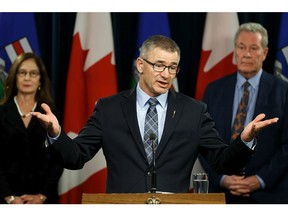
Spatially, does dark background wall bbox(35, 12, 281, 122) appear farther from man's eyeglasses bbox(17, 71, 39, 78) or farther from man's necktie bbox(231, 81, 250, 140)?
man's necktie bbox(231, 81, 250, 140)

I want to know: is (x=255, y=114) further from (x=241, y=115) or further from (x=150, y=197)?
(x=150, y=197)

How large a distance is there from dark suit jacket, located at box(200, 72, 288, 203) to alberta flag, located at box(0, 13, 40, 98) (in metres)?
1.61

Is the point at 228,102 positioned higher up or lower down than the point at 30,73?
lower down

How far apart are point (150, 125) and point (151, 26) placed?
213 cm

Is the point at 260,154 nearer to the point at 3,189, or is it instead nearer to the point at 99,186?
the point at 99,186

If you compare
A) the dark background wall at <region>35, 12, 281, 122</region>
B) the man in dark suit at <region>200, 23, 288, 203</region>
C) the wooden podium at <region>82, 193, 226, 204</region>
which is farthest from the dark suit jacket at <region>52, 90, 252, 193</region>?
the dark background wall at <region>35, 12, 281, 122</region>

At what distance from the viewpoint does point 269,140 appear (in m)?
4.74

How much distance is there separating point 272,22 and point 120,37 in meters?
1.23

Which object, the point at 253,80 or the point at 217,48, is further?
the point at 217,48

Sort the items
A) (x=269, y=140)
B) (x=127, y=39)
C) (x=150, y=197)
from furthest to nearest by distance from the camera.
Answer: (x=127, y=39)
(x=269, y=140)
(x=150, y=197)

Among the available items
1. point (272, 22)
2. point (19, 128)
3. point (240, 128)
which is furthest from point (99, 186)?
point (272, 22)

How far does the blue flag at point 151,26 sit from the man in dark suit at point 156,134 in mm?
1900

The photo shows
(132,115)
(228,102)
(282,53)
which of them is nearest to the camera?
(132,115)

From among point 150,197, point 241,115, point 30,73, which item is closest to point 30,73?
point 30,73
